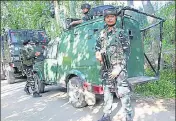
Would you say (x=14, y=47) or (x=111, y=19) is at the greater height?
(x=111, y=19)

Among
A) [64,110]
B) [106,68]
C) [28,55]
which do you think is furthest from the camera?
[28,55]

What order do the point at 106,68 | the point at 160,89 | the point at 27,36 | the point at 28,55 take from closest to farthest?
the point at 106,68, the point at 160,89, the point at 28,55, the point at 27,36

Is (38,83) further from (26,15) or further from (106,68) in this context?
(26,15)

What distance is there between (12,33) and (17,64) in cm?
156

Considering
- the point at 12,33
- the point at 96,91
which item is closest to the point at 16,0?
the point at 12,33

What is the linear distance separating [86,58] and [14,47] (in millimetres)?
6960

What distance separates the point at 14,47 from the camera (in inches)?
491

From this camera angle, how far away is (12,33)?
12844 millimetres

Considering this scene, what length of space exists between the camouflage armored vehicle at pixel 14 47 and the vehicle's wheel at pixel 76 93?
565 cm

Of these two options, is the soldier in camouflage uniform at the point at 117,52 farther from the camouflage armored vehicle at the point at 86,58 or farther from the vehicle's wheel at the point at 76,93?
the vehicle's wheel at the point at 76,93

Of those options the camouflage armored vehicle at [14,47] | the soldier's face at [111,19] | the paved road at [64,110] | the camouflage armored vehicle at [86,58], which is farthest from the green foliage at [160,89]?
the camouflage armored vehicle at [14,47]

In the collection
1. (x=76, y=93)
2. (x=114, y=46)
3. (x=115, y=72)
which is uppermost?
(x=114, y=46)

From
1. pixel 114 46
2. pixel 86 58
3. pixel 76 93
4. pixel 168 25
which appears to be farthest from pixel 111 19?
pixel 168 25

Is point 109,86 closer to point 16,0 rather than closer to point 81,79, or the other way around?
point 81,79
